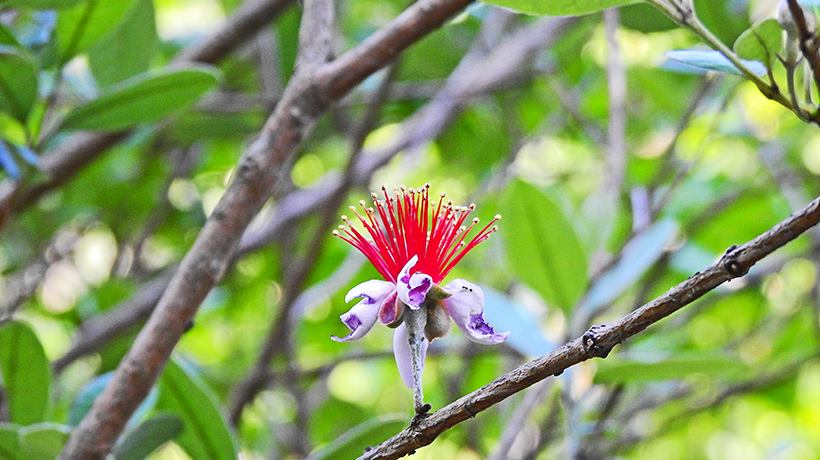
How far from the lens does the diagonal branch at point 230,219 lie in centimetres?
77

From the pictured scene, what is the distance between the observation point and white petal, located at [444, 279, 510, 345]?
1.79 ft

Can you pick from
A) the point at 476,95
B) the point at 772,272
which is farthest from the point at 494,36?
the point at 772,272

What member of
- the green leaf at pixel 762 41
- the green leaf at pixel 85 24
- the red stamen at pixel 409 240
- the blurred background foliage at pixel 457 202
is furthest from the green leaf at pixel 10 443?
the green leaf at pixel 762 41

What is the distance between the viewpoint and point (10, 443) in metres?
0.80

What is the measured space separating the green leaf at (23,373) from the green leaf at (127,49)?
47 cm

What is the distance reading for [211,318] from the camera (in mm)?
2242

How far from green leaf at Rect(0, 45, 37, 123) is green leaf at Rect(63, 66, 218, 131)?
2.0 inches

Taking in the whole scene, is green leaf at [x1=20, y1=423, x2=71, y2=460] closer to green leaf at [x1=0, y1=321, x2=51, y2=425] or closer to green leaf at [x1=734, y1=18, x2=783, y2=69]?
green leaf at [x1=0, y1=321, x2=51, y2=425]

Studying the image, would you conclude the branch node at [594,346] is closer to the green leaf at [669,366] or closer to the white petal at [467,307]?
the white petal at [467,307]

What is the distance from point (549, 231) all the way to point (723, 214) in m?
1.00

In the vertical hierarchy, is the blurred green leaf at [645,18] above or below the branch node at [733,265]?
above

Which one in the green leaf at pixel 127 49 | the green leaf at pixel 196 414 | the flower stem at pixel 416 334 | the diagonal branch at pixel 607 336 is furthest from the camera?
the green leaf at pixel 127 49

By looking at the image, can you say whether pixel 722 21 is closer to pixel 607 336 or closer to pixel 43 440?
pixel 607 336

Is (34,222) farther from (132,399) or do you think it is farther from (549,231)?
(549,231)
